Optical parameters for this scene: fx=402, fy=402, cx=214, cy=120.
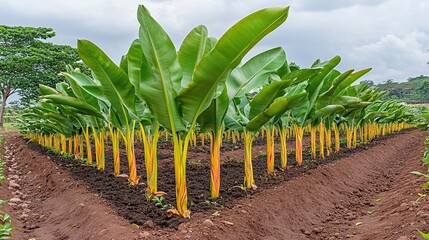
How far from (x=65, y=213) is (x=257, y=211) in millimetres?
2698

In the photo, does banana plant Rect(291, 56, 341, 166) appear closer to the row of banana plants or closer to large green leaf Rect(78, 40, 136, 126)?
the row of banana plants

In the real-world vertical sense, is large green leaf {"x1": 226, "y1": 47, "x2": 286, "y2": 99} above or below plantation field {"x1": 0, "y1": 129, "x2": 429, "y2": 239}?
above

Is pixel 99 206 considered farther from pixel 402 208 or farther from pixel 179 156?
pixel 402 208

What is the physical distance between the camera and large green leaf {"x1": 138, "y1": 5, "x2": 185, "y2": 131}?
11.9 ft

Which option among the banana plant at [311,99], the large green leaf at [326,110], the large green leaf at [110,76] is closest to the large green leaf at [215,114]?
the large green leaf at [110,76]

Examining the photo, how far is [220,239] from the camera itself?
3.76 metres

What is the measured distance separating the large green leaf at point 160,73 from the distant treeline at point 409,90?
166ft

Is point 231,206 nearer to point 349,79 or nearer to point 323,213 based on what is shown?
point 323,213

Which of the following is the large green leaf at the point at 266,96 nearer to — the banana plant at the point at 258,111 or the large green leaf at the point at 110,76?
the banana plant at the point at 258,111

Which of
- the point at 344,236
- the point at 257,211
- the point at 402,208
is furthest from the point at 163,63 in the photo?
the point at 402,208

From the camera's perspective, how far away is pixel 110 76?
4.60m

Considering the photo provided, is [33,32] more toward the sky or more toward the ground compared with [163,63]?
more toward the sky

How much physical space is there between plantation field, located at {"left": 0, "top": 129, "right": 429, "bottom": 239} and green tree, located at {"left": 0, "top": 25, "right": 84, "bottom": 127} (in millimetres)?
18301

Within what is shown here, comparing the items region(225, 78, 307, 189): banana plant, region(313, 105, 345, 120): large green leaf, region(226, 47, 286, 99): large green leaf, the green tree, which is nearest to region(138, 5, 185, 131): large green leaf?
region(226, 47, 286, 99): large green leaf
